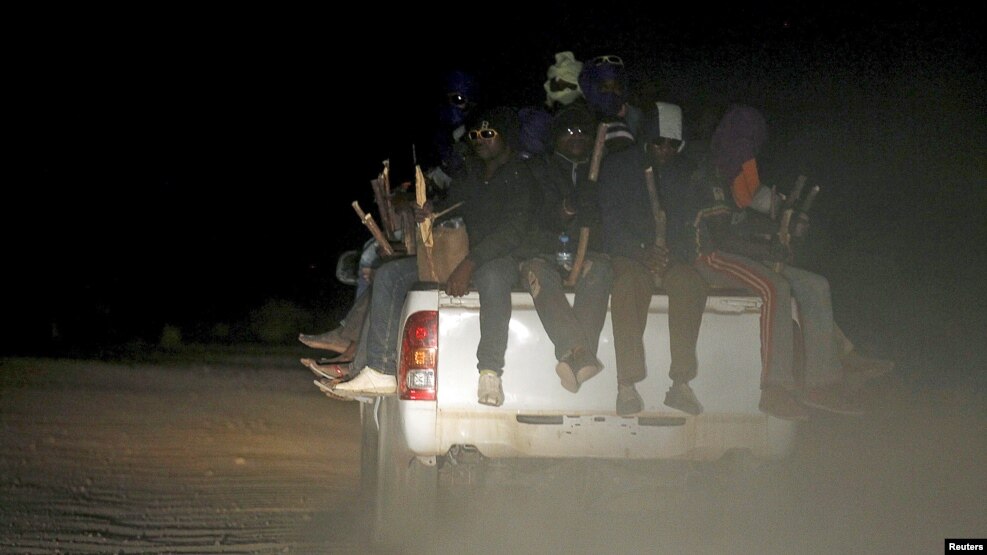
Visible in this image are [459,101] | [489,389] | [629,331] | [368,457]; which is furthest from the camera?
[459,101]

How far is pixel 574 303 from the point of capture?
628 cm

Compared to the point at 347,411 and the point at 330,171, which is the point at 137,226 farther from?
the point at 347,411

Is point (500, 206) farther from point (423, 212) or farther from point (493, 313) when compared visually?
point (493, 313)

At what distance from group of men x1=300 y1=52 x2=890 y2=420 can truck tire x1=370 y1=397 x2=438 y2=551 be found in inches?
14.1

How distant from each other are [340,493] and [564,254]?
3116 millimetres

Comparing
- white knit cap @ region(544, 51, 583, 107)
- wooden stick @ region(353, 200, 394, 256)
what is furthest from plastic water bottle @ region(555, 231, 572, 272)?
white knit cap @ region(544, 51, 583, 107)

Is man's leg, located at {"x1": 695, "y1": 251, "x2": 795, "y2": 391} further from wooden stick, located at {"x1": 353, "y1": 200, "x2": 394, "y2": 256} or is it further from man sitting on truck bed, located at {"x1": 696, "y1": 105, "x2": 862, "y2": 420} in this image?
wooden stick, located at {"x1": 353, "y1": 200, "x2": 394, "y2": 256}

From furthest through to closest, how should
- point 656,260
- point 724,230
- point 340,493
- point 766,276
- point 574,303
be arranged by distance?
point 340,493 → point 724,230 → point 656,260 → point 766,276 → point 574,303

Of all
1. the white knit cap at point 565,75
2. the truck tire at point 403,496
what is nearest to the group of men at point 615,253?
the truck tire at point 403,496

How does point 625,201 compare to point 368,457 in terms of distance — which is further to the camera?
point 368,457

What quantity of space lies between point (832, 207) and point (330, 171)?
6006 cm

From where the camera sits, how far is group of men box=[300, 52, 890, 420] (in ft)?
20.3

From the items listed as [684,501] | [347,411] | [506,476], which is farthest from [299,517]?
[347,411]
